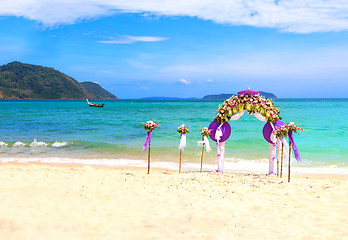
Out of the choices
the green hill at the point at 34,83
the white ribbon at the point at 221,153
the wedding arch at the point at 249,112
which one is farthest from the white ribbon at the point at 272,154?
the green hill at the point at 34,83

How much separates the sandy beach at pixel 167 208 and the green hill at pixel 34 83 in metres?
181

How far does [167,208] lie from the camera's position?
752 cm

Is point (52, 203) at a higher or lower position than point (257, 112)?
lower

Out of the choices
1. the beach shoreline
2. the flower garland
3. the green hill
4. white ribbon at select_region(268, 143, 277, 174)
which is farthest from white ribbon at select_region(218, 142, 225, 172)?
the green hill

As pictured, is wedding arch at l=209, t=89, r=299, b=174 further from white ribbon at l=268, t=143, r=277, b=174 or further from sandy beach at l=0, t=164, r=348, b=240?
sandy beach at l=0, t=164, r=348, b=240

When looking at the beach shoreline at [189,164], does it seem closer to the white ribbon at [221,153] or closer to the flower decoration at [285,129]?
the white ribbon at [221,153]

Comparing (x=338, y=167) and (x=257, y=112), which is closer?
(x=257, y=112)

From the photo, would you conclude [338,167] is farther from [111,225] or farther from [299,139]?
[111,225]

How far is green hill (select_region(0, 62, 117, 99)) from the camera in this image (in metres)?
169

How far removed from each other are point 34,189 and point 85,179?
1.91 metres

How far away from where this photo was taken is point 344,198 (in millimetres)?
8438

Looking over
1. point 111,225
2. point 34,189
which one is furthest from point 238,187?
point 34,189

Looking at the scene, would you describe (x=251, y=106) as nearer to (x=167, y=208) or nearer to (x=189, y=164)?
(x=189, y=164)

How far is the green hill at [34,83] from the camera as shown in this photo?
6654 inches
